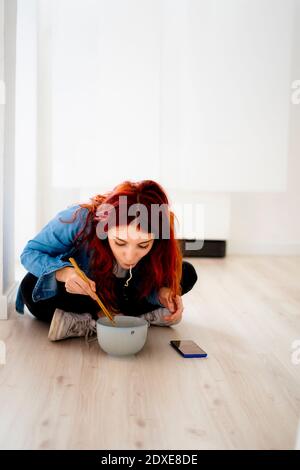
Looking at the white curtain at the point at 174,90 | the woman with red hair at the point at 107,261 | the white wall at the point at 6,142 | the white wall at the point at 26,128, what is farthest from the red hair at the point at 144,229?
the white curtain at the point at 174,90

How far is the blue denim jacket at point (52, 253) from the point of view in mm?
1567

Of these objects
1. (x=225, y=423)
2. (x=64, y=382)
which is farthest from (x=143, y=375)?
(x=225, y=423)

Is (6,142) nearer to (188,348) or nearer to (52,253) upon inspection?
(52,253)

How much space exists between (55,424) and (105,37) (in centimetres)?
251

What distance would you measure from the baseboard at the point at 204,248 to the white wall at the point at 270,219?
0.74ft

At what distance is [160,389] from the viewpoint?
1.27m

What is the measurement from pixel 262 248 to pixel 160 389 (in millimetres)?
2416

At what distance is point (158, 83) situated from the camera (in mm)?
3139

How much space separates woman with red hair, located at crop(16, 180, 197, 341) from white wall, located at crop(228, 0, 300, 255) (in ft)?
6.21

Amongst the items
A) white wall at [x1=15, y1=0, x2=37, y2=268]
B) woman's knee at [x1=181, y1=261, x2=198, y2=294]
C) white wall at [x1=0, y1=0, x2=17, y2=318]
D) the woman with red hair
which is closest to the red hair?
the woman with red hair

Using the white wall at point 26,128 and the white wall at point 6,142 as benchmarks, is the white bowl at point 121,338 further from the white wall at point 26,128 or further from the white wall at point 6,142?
the white wall at point 26,128

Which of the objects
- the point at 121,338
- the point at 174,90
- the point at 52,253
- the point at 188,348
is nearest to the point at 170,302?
the point at 188,348
